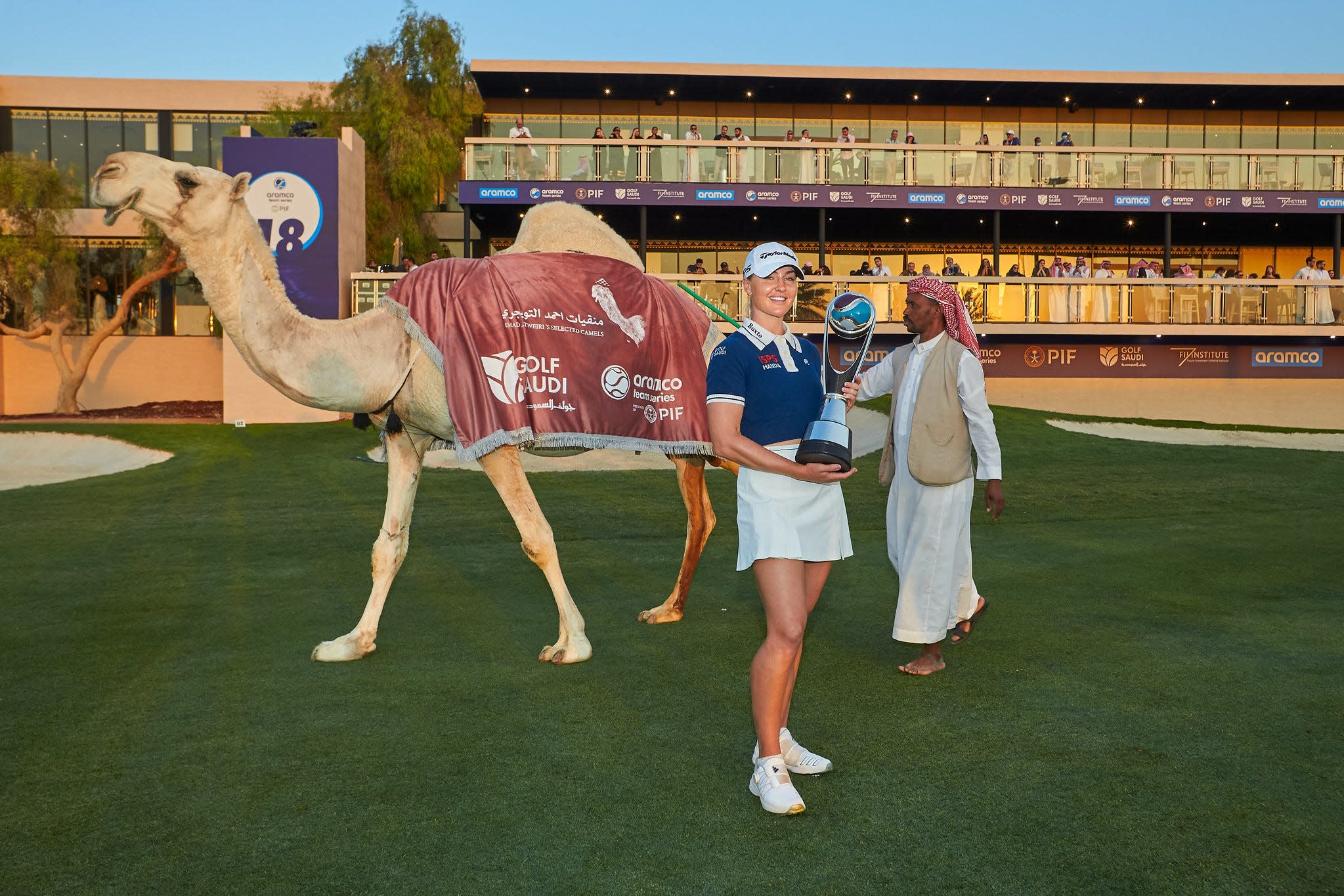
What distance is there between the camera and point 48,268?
31422mm

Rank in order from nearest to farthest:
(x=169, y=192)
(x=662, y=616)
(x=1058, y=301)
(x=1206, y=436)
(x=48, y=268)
Answer: 1. (x=169, y=192)
2. (x=662, y=616)
3. (x=1206, y=436)
4. (x=1058, y=301)
5. (x=48, y=268)

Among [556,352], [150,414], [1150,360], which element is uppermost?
[1150,360]

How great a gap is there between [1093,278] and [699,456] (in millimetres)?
24235

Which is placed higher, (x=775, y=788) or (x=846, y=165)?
(x=846, y=165)

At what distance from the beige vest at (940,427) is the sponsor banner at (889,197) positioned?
24060 mm

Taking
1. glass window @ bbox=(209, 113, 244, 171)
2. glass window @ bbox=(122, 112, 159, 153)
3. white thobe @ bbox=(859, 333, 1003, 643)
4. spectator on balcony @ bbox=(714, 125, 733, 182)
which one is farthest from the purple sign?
white thobe @ bbox=(859, 333, 1003, 643)

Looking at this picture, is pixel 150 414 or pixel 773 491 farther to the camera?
pixel 150 414

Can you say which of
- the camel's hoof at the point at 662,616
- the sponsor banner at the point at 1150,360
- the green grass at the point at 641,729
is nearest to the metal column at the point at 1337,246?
the sponsor banner at the point at 1150,360

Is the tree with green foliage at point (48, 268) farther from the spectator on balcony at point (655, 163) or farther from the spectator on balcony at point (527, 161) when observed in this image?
the spectator on balcony at point (655, 163)

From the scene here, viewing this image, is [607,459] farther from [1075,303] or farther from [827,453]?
[827,453]

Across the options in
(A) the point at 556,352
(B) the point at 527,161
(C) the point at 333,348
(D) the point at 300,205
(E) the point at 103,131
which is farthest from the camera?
(E) the point at 103,131

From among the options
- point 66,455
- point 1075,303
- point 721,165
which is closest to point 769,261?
point 66,455

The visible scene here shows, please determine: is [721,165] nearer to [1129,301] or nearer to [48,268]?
[1129,301]

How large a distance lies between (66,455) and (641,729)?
20.7 meters
